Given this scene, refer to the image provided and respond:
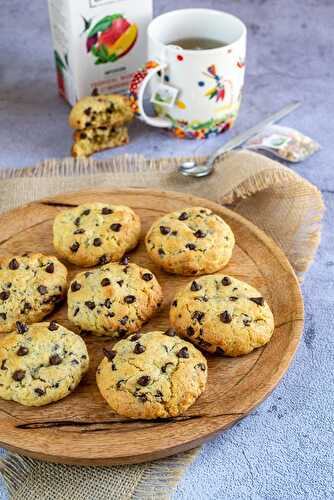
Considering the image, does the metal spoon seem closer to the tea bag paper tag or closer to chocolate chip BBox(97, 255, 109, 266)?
the tea bag paper tag

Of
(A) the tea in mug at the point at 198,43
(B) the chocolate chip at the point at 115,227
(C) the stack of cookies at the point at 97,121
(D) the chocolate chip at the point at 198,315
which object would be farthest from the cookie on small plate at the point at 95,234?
(A) the tea in mug at the point at 198,43

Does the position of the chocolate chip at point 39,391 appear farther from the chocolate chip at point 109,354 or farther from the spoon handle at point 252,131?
the spoon handle at point 252,131

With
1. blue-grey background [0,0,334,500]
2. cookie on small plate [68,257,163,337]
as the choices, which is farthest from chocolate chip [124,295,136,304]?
blue-grey background [0,0,334,500]

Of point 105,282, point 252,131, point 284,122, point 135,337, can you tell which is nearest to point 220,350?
point 135,337

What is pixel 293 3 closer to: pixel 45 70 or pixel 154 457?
pixel 45 70

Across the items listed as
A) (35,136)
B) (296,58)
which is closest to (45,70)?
(35,136)

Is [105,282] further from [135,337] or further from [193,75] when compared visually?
Result: [193,75]
